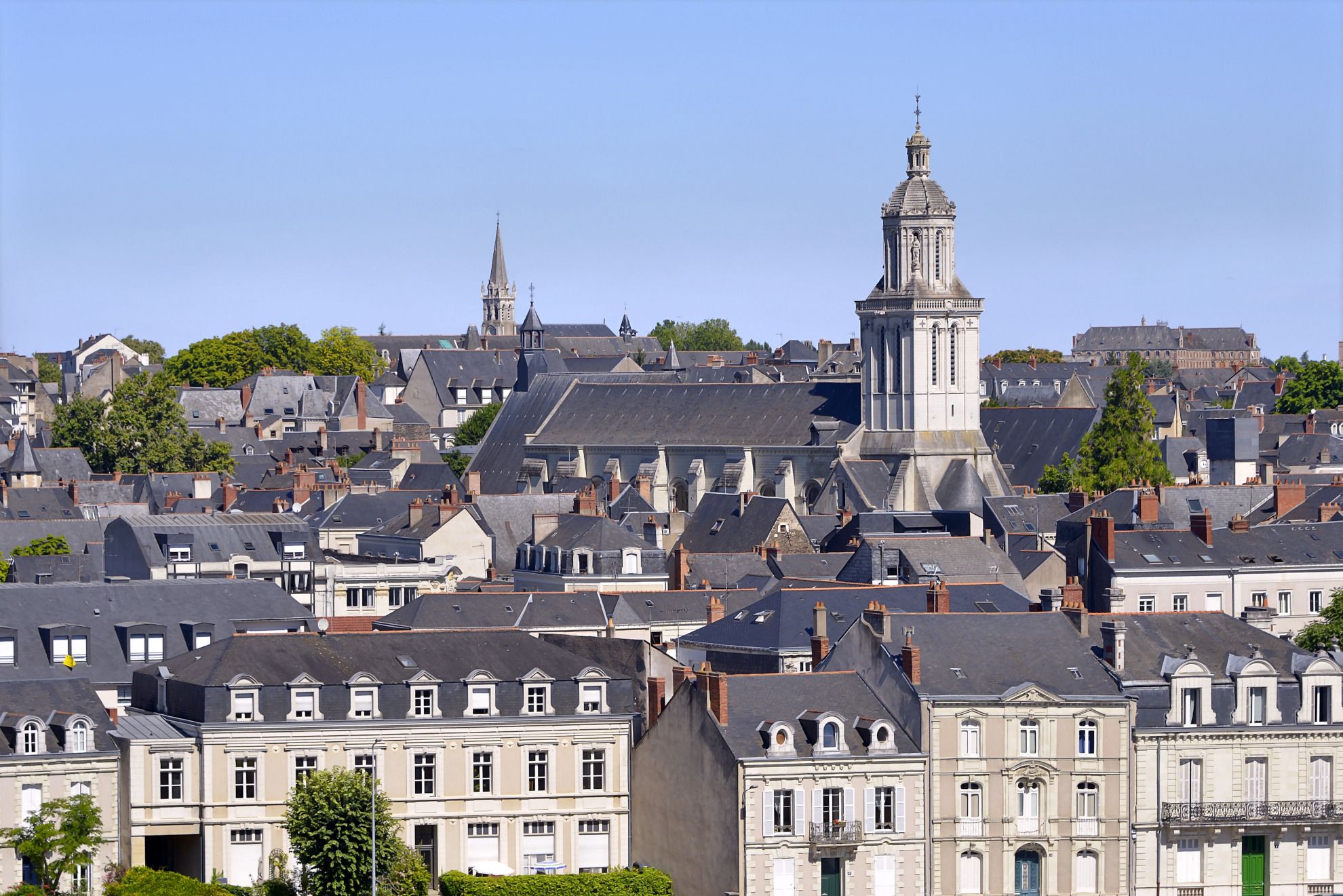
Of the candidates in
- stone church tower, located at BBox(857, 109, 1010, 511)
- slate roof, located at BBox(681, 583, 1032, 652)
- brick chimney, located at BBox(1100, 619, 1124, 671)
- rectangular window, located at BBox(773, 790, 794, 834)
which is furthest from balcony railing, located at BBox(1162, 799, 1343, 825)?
stone church tower, located at BBox(857, 109, 1010, 511)

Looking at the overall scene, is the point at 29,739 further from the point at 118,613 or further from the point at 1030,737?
the point at 1030,737

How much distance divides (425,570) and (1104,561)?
2185 centimetres

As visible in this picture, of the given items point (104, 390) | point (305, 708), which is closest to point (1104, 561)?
point (305, 708)

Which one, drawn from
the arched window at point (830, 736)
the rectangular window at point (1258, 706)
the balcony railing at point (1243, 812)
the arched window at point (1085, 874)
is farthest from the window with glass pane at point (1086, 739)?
the arched window at point (830, 736)

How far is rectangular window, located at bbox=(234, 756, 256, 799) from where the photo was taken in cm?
5522

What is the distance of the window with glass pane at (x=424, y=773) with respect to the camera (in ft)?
184

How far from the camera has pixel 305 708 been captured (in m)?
56.0

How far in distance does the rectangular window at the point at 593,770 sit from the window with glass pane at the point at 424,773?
3.09 meters

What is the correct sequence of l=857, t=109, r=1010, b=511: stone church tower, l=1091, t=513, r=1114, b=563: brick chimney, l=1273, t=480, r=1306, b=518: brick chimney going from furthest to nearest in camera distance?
l=857, t=109, r=1010, b=511: stone church tower < l=1273, t=480, r=1306, b=518: brick chimney < l=1091, t=513, r=1114, b=563: brick chimney

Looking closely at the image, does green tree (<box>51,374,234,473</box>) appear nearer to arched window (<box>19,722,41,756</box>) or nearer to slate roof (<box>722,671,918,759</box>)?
arched window (<box>19,722,41,756</box>)

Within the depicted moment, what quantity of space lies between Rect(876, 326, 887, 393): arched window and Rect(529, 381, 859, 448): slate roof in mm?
2256

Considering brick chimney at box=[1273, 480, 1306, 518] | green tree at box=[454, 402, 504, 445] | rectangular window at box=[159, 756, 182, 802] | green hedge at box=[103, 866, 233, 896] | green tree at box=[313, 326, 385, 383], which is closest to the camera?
green hedge at box=[103, 866, 233, 896]

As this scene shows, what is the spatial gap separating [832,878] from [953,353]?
6937 centimetres

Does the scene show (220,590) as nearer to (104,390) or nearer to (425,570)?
(425,570)
